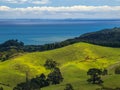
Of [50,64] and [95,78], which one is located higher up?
[95,78]

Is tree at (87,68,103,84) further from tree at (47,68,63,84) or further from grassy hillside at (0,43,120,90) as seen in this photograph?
tree at (47,68,63,84)

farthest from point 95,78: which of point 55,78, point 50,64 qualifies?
point 50,64

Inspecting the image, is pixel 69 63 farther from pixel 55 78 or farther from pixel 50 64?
pixel 55 78

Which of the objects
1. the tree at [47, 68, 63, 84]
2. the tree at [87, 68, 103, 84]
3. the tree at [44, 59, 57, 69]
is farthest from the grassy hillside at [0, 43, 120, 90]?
the tree at [44, 59, 57, 69]

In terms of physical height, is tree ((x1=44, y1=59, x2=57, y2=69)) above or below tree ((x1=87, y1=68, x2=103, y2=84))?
below

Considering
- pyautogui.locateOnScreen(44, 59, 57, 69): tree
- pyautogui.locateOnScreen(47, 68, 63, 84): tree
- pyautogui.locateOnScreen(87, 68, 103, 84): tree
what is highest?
pyautogui.locateOnScreen(87, 68, 103, 84): tree

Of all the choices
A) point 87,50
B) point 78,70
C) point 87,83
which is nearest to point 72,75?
point 78,70

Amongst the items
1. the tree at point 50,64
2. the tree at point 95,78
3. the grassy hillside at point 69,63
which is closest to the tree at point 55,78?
the grassy hillside at point 69,63

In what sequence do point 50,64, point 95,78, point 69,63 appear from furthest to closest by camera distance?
point 69,63, point 50,64, point 95,78
